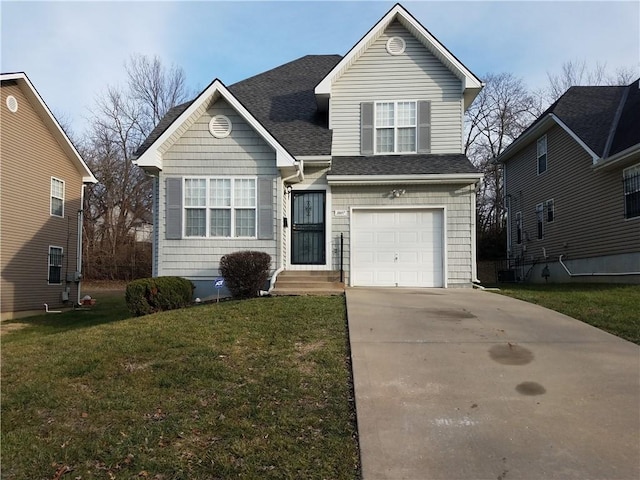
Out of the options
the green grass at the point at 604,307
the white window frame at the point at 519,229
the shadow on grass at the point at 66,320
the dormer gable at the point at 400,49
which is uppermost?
the dormer gable at the point at 400,49

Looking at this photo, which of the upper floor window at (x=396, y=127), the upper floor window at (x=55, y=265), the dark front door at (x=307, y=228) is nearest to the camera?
the dark front door at (x=307, y=228)

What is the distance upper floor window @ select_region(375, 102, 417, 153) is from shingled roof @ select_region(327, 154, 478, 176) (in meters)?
0.32

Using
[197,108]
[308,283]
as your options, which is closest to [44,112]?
[197,108]

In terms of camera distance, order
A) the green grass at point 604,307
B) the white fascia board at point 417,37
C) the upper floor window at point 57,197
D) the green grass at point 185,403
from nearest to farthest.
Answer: the green grass at point 185,403
the green grass at point 604,307
the white fascia board at point 417,37
the upper floor window at point 57,197

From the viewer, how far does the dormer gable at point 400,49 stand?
13680 millimetres

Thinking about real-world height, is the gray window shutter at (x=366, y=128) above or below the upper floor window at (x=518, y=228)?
above

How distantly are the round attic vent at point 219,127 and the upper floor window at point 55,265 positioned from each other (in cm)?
877

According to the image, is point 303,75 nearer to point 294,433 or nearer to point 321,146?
point 321,146

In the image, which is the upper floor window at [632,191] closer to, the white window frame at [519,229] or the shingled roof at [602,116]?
the shingled roof at [602,116]

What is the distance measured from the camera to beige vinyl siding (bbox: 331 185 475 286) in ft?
43.2

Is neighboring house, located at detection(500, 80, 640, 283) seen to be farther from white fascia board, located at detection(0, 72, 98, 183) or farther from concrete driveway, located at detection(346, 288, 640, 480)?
white fascia board, located at detection(0, 72, 98, 183)

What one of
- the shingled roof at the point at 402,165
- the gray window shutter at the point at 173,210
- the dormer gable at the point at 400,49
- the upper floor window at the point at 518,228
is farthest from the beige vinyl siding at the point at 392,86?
the upper floor window at the point at 518,228

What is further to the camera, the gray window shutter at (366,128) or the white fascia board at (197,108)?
the gray window shutter at (366,128)

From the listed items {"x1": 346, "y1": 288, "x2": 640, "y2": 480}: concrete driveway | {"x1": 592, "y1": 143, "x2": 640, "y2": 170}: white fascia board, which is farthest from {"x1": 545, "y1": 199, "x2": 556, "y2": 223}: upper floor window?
{"x1": 346, "y1": 288, "x2": 640, "y2": 480}: concrete driveway
